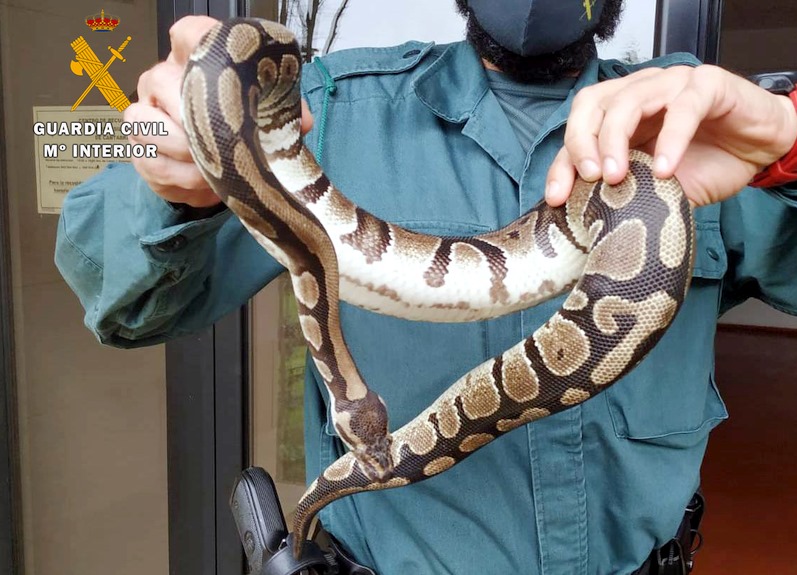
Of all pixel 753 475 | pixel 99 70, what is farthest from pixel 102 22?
pixel 753 475

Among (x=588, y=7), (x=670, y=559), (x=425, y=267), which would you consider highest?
(x=588, y=7)

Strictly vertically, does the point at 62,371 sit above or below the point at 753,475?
above

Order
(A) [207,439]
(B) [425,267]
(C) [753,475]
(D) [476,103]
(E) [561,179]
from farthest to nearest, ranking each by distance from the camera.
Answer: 1. (C) [753,475]
2. (A) [207,439]
3. (D) [476,103]
4. (B) [425,267]
5. (E) [561,179]

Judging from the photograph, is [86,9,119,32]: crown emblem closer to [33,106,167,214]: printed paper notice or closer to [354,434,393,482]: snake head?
[33,106,167,214]: printed paper notice

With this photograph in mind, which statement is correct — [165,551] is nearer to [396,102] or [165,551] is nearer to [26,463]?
[26,463]

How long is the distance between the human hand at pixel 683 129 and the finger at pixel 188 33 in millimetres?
516

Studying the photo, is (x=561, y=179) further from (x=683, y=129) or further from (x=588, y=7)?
(x=588, y=7)

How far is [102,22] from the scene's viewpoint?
2512 mm

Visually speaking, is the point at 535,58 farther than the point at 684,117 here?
Yes

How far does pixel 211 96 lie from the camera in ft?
2.66

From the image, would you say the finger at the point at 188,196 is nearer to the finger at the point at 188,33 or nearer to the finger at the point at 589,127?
the finger at the point at 188,33

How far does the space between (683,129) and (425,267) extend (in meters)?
0.49

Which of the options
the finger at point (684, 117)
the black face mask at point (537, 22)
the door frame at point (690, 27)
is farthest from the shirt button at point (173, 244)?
the door frame at point (690, 27)

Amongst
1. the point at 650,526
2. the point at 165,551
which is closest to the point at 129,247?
the point at 650,526
